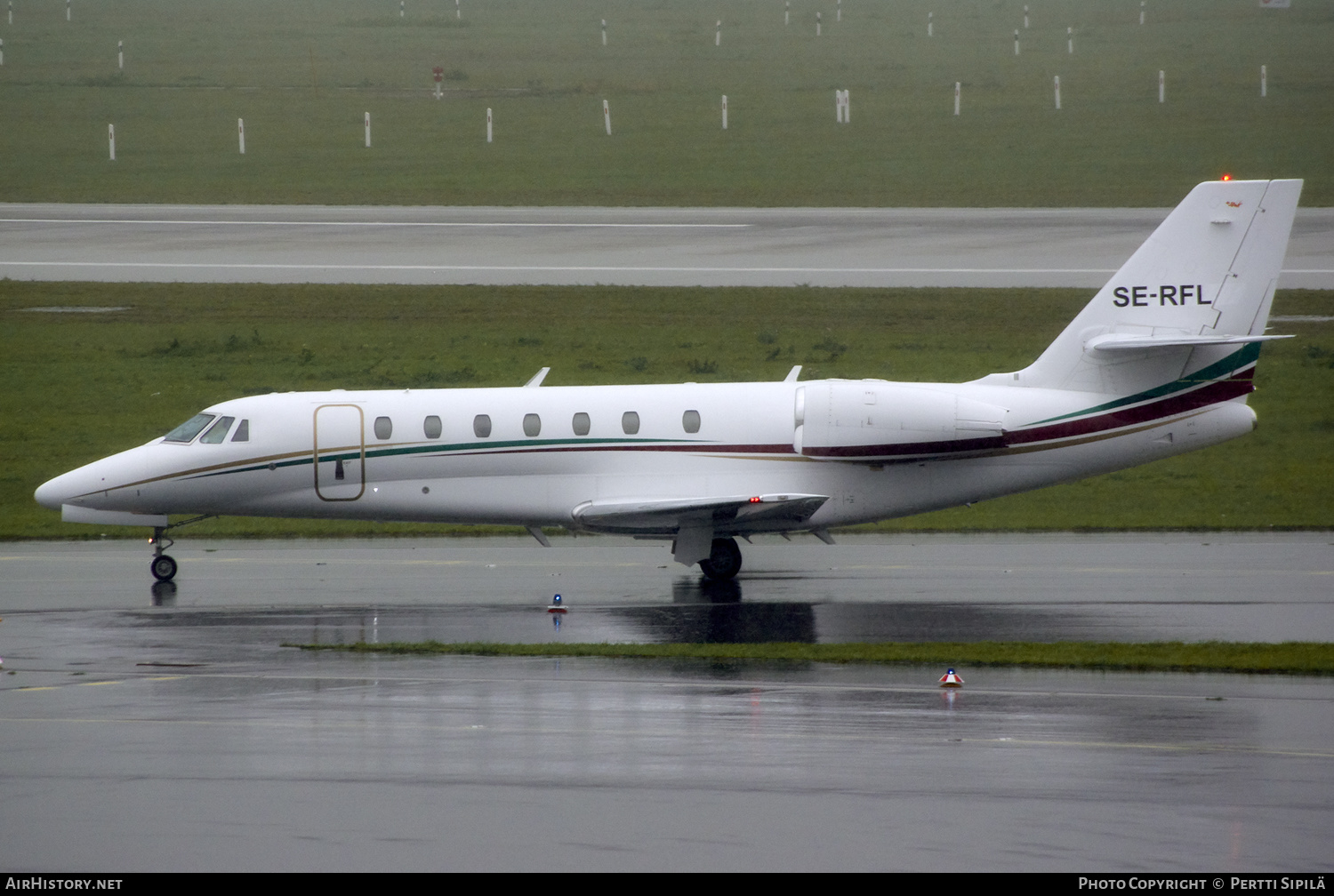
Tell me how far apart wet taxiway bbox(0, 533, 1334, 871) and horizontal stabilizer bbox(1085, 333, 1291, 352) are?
304 cm

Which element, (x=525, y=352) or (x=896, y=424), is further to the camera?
(x=525, y=352)

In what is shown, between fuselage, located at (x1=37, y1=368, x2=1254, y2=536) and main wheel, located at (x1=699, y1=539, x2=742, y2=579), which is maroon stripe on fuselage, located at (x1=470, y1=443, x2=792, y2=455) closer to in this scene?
fuselage, located at (x1=37, y1=368, x2=1254, y2=536)

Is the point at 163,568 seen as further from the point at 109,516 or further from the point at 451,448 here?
the point at 451,448

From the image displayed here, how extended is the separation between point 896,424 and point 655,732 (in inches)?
342

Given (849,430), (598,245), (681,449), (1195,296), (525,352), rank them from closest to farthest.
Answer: (849,430) → (1195,296) → (681,449) → (525,352) → (598,245)

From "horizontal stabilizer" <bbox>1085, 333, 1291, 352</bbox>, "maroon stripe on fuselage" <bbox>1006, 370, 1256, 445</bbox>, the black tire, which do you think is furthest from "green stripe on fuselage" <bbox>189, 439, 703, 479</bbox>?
"horizontal stabilizer" <bbox>1085, 333, 1291, 352</bbox>

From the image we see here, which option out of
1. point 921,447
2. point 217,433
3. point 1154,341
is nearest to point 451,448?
point 217,433

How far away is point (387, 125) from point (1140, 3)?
142ft

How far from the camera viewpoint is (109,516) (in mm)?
22922

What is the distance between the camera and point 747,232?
43.6 m

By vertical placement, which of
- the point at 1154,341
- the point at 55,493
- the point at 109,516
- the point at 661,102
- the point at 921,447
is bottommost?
the point at 109,516

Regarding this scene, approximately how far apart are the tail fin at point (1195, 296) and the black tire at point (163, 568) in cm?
1232

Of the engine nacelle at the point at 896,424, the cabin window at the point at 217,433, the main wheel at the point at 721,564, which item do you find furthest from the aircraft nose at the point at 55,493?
the engine nacelle at the point at 896,424

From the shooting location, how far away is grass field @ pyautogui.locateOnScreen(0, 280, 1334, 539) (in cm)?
2872
